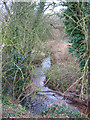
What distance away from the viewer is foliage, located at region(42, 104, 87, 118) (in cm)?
304

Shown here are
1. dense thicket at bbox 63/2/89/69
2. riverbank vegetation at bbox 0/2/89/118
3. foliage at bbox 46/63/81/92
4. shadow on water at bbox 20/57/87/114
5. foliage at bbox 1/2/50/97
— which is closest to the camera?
riverbank vegetation at bbox 0/2/89/118

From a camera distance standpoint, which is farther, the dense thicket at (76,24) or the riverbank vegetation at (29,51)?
the dense thicket at (76,24)

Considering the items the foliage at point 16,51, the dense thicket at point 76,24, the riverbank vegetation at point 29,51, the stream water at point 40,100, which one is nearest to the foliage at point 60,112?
the riverbank vegetation at point 29,51

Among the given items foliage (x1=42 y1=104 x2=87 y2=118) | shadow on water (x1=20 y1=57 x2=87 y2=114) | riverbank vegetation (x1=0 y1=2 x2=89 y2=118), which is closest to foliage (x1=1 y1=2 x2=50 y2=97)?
riverbank vegetation (x1=0 y1=2 x2=89 y2=118)

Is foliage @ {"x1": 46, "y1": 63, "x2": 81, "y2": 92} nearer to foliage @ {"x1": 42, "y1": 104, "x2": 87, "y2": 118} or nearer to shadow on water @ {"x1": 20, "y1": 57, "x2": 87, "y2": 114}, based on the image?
shadow on water @ {"x1": 20, "y1": 57, "x2": 87, "y2": 114}

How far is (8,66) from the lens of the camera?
332 centimetres

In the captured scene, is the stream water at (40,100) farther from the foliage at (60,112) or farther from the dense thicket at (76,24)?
the dense thicket at (76,24)

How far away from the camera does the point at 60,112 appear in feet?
10.4

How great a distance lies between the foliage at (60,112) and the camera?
3037 millimetres

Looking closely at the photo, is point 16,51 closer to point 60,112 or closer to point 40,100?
point 40,100

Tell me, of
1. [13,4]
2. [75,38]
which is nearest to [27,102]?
[75,38]

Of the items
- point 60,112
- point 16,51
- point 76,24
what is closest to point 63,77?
point 60,112

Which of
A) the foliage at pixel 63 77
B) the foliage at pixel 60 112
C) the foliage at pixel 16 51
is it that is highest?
the foliage at pixel 16 51

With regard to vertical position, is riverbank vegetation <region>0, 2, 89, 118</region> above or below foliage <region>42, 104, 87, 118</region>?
above
